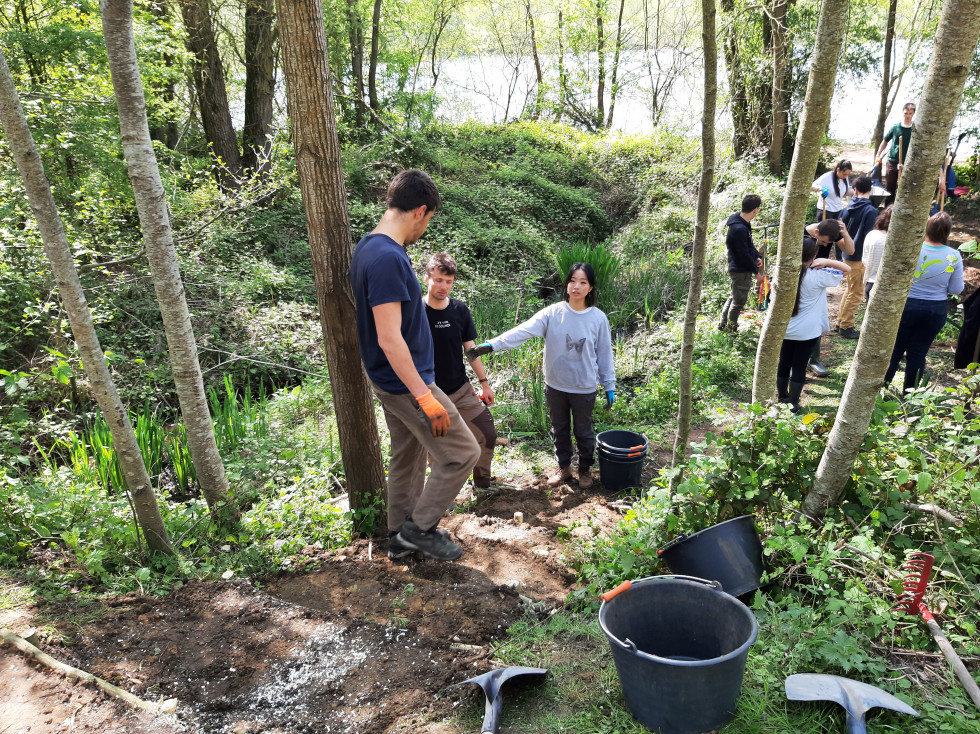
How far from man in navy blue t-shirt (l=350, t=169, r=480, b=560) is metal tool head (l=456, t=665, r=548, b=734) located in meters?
1.14

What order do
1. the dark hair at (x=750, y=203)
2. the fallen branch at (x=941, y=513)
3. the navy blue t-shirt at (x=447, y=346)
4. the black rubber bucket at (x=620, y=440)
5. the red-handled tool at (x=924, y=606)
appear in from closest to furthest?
the red-handled tool at (x=924, y=606), the fallen branch at (x=941, y=513), the navy blue t-shirt at (x=447, y=346), the black rubber bucket at (x=620, y=440), the dark hair at (x=750, y=203)

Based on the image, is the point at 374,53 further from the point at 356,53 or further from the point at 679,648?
the point at 679,648

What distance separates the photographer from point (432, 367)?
3.38 metres

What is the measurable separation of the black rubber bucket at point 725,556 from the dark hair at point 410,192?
2.03 meters

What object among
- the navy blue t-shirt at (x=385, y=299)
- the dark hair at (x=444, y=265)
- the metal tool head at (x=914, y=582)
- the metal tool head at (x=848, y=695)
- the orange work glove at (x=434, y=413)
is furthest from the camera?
the dark hair at (x=444, y=265)

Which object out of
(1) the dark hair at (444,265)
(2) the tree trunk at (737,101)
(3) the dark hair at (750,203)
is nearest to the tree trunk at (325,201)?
(1) the dark hair at (444,265)

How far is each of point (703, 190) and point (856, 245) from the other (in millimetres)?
5638

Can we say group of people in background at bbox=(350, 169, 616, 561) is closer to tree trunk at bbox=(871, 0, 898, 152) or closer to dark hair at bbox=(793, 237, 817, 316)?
dark hair at bbox=(793, 237, 817, 316)

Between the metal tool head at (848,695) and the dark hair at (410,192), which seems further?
the dark hair at (410,192)

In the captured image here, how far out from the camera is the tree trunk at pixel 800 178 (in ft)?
9.79

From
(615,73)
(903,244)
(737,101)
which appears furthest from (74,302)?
(615,73)

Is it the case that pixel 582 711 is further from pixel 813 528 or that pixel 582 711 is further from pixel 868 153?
pixel 868 153

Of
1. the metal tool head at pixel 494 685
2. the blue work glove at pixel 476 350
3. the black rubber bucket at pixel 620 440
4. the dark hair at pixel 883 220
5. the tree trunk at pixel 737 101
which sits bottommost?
the black rubber bucket at pixel 620 440

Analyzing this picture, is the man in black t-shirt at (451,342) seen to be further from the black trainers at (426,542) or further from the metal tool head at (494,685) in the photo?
the metal tool head at (494,685)
